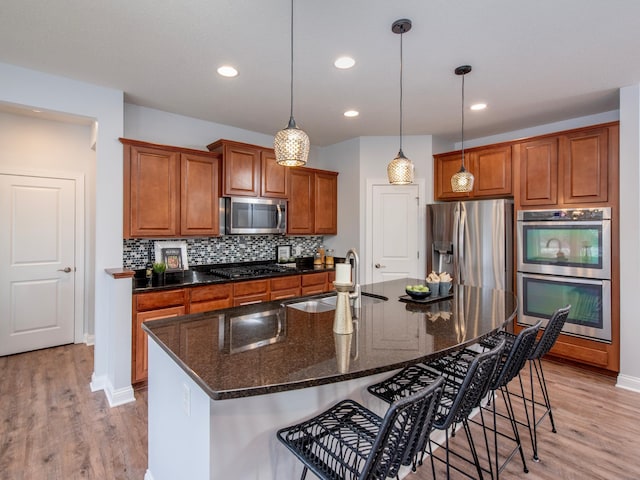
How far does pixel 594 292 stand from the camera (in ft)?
10.7

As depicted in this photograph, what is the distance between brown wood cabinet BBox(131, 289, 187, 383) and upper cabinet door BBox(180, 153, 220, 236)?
28.6 inches

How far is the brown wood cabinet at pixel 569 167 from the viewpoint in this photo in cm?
319

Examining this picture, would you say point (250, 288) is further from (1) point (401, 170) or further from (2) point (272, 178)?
(1) point (401, 170)

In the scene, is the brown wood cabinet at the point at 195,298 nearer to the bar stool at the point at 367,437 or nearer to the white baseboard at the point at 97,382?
the white baseboard at the point at 97,382

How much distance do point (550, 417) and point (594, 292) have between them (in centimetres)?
149

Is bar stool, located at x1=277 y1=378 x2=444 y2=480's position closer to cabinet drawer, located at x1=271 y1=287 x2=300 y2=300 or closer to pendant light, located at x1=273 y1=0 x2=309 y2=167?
pendant light, located at x1=273 y1=0 x2=309 y2=167

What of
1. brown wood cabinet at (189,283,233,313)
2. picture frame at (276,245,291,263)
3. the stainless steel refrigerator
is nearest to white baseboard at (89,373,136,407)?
brown wood cabinet at (189,283,233,313)

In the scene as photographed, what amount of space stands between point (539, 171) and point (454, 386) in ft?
9.44

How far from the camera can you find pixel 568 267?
3.38 m

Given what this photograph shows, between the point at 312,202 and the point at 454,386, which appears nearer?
the point at 454,386

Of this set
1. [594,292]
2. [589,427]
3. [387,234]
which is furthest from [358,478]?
[387,234]

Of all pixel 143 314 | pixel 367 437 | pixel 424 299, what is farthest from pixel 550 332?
pixel 143 314

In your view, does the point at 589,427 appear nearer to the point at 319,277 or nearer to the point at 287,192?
the point at 319,277

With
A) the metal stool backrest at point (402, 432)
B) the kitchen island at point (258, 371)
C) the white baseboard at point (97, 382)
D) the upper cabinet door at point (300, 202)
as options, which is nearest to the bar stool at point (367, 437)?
the metal stool backrest at point (402, 432)
